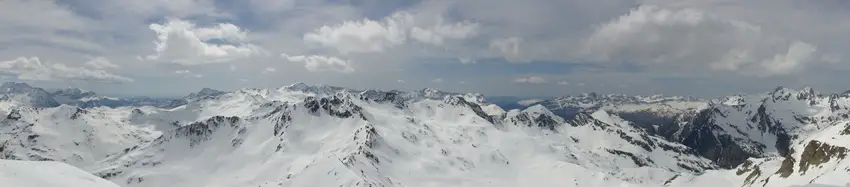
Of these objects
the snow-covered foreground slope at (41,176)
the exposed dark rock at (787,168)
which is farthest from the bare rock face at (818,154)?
the snow-covered foreground slope at (41,176)

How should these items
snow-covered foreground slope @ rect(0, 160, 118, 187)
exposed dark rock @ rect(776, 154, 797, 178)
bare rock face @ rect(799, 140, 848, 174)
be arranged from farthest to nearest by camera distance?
exposed dark rock @ rect(776, 154, 797, 178) < bare rock face @ rect(799, 140, 848, 174) < snow-covered foreground slope @ rect(0, 160, 118, 187)

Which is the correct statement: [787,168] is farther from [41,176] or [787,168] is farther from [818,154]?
[41,176]

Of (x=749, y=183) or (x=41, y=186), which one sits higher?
(x=41, y=186)

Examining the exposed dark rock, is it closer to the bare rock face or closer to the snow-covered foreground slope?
the bare rock face

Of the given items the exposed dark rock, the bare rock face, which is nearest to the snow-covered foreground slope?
the bare rock face

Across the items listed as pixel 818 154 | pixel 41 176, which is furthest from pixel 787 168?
pixel 41 176

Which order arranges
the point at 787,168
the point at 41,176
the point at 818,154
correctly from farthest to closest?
the point at 787,168
the point at 818,154
the point at 41,176

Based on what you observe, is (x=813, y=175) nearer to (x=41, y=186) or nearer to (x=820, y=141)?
(x=820, y=141)

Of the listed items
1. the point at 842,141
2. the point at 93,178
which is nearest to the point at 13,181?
the point at 93,178

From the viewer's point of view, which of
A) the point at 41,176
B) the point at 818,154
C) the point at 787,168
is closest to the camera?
the point at 41,176
